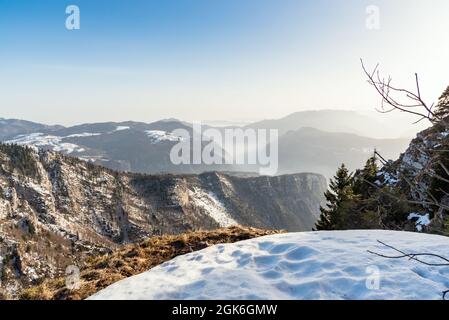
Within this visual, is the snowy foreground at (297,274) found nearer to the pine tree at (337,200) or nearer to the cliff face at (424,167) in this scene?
the cliff face at (424,167)

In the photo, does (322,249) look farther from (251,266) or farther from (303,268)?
(251,266)

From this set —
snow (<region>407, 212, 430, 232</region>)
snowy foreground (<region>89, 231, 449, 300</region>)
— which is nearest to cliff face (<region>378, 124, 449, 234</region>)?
snowy foreground (<region>89, 231, 449, 300</region>)

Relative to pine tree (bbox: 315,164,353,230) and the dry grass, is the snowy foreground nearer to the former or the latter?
the dry grass

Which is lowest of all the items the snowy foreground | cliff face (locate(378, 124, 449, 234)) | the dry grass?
the dry grass

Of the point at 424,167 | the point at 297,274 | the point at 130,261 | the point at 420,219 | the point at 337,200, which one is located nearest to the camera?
the point at 424,167

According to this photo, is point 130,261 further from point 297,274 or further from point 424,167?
point 424,167

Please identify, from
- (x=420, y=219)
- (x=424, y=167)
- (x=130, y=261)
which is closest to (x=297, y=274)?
(x=424, y=167)
